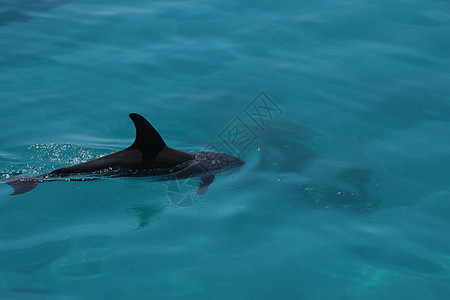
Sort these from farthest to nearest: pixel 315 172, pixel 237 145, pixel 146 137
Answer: pixel 237 145 → pixel 315 172 → pixel 146 137

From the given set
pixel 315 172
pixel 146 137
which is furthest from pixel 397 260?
pixel 146 137

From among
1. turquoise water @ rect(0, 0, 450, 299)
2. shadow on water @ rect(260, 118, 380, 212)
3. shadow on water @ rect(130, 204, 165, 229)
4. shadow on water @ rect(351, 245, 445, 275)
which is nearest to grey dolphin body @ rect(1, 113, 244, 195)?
turquoise water @ rect(0, 0, 450, 299)

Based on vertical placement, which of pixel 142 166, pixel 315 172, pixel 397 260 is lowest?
pixel 397 260

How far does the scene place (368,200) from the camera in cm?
693

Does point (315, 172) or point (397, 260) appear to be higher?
point (315, 172)

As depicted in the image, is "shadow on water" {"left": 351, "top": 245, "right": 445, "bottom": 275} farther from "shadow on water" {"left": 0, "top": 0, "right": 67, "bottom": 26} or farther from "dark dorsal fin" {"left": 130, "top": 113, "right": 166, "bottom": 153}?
"shadow on water" {"left": 0, "top": 0, "right": 67, "bottom": 26}

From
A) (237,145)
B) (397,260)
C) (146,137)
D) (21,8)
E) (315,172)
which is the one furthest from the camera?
(21,8)

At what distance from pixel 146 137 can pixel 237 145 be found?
6.51ft

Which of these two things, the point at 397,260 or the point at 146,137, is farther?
the point at 146,137

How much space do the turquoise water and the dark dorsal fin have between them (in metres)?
0.48

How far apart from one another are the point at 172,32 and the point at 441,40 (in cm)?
671

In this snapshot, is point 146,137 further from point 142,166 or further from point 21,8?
point 21,8

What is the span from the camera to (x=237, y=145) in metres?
8.57

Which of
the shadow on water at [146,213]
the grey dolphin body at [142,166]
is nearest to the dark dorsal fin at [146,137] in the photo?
the grey dolphin body at [142,166]
